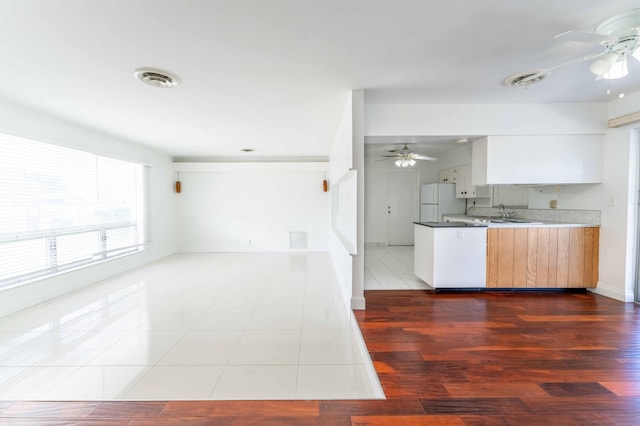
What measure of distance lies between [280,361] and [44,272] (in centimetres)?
343

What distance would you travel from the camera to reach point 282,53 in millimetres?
2057

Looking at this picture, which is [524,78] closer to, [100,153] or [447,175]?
[447,175]

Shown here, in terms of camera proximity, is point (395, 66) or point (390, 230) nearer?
point (395, 66)

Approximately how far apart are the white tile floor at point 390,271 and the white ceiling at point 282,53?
7.65ft

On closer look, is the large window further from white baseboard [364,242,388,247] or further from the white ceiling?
white baseboard [364,242,388,247]

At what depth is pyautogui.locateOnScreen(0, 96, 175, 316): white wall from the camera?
10.0ft

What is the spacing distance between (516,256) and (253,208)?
5209 millimetres

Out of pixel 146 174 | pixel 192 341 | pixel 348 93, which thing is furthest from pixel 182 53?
pixel 146 174

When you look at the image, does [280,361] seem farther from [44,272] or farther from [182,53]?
[44,272]

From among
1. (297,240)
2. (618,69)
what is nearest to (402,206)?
(297,240)

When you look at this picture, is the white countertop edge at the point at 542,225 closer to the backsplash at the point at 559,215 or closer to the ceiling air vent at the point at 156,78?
the backsplash at the point at 559,215

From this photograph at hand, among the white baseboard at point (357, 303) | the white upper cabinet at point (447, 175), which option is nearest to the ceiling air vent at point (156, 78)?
the white baseboard at point (357, 303)

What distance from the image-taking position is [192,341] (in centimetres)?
236

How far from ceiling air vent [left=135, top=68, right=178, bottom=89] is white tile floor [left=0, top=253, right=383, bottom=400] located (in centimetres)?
228
